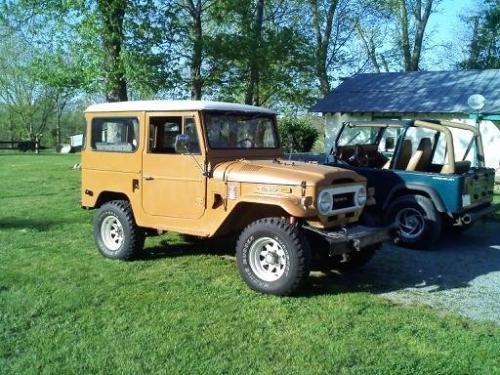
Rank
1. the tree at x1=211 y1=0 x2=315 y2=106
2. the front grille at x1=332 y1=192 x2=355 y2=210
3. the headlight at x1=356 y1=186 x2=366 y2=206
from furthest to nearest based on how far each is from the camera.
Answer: the tree at x1=211 y1=0 x2=315 y2=106, the headlight at x1=356 y1=186 x2=366 y2=206, the front grille at x1=332 y1=192 x2=355 y2=210

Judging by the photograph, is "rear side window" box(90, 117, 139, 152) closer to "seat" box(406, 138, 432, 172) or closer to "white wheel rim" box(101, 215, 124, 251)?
"white wheel rim" box(101, 215, 124, 251)

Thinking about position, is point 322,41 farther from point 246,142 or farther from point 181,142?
point 181,142

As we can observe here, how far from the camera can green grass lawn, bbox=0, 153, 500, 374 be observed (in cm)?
413

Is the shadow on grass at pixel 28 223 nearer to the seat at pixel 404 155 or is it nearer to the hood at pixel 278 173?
the hood at pixel 278 173

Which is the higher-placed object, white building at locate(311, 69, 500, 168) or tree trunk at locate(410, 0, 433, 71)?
tree trunk at locate(410, 0, 433, 71)

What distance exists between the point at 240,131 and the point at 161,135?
38.7 inches

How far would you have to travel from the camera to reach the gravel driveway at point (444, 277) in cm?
569

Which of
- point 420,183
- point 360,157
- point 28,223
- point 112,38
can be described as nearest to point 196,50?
point 112,38

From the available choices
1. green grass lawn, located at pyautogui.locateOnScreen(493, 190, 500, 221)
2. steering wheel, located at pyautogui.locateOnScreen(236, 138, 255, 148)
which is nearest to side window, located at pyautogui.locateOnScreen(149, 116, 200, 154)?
steering wheel, located at pyautogui.locateOnScreen(236, 138, 255, 148)

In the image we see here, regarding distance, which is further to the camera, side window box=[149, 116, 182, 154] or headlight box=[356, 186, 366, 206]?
side window box=[149, 116, 182, 154]

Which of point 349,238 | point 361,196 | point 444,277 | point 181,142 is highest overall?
point 181,142

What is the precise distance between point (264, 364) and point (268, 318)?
36.6 inches

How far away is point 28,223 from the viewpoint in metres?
9.34

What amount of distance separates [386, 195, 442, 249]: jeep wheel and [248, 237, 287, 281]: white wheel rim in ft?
10.1
